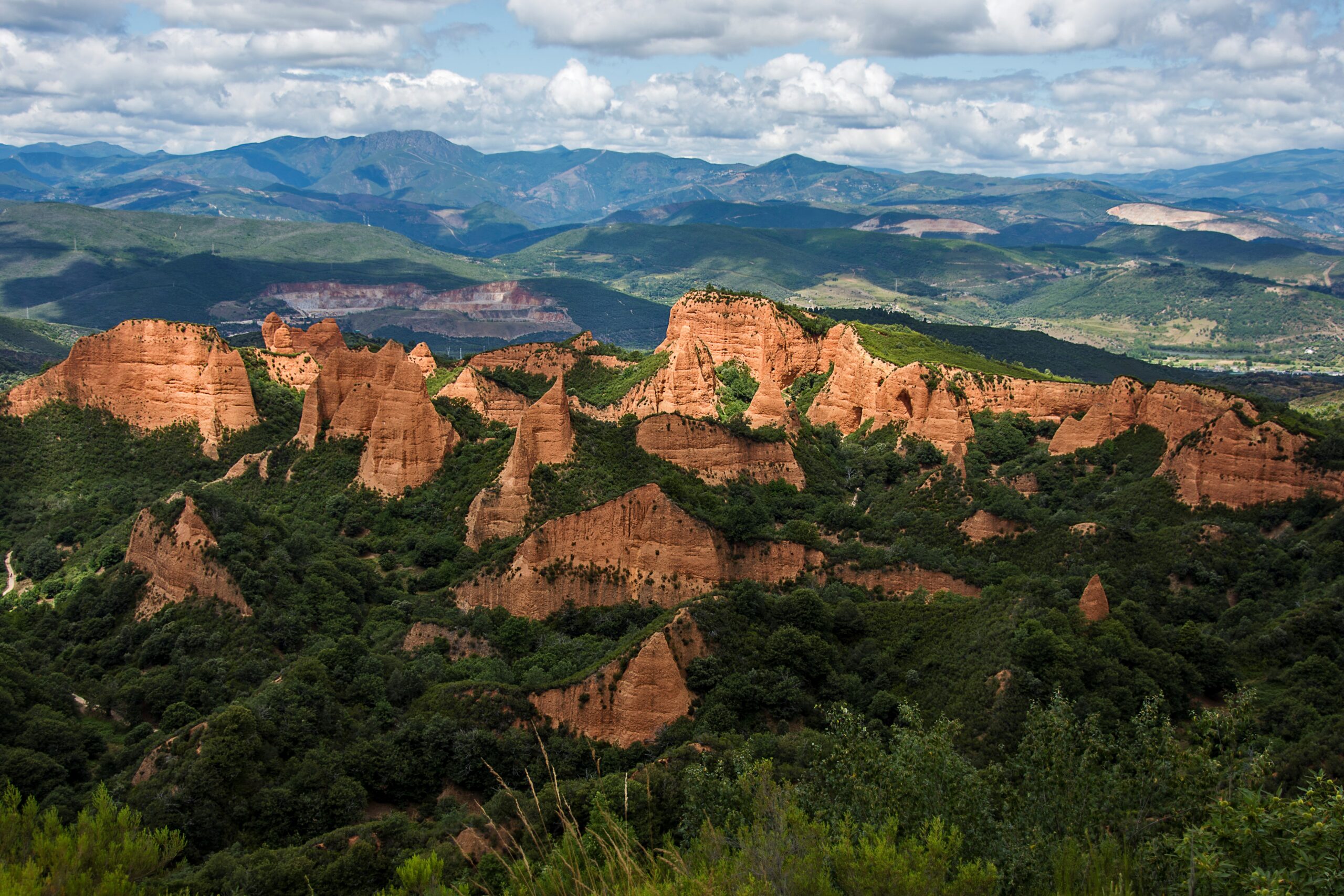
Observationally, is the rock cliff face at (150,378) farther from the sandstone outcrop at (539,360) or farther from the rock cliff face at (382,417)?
the sandstone outcrop at (539,360)

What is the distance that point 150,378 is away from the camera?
57.5m

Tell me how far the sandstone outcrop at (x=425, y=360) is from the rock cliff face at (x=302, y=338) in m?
4.86

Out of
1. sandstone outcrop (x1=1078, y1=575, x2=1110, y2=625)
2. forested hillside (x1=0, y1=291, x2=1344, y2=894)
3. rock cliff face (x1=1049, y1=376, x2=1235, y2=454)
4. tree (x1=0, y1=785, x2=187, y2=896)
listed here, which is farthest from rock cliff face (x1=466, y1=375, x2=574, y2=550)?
rock cliff face (x1=1049, y1=376, x2=1235, y2=454)

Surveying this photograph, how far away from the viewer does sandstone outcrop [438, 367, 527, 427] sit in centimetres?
5931

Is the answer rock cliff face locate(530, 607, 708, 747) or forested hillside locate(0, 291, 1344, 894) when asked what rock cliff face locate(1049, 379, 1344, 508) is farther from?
rock cliff face locate(530, 607, 708, 747)

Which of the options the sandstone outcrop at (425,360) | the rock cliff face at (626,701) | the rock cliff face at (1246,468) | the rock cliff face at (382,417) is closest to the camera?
the rock cliff face at (626,701)

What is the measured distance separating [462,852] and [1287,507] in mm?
39047

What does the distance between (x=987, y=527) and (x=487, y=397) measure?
28.9 metres

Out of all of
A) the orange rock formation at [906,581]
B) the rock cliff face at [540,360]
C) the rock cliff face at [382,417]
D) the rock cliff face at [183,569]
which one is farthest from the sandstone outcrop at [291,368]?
the orange rock formation at [906,581]

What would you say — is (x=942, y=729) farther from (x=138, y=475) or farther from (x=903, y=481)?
(x=138, y=475)

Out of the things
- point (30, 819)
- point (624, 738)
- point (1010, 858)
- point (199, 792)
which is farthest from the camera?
point (624, 738)

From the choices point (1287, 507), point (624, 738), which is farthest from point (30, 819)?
point (1287, 507)

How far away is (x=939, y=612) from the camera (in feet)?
122

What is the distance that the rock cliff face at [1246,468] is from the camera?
45.9 metres
